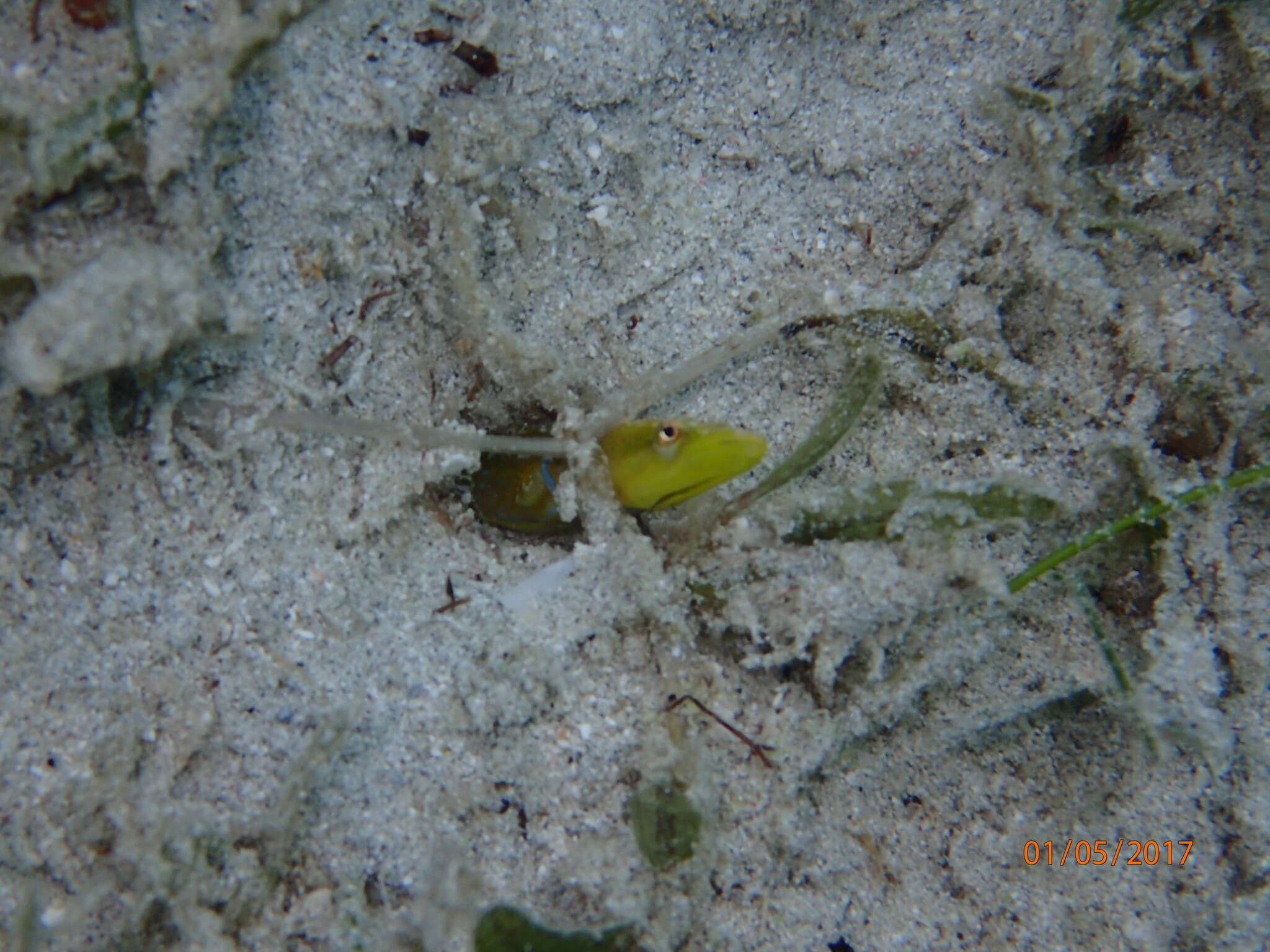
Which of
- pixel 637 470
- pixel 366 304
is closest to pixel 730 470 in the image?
pixel 637 470

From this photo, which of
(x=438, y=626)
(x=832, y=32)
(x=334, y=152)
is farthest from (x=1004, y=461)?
(x=334, y=152)

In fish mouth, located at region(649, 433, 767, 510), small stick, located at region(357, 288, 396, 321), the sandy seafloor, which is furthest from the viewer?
small stick, located at region(357, 288, 396, 321)

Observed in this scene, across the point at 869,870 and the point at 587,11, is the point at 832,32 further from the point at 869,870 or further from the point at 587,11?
the point at 869,870

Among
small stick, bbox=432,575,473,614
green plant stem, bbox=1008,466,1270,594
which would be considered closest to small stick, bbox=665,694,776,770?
small stick, bbox=432,575,473,614

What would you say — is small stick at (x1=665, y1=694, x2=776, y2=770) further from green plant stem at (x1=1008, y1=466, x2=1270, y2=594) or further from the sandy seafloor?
green plant stem at (x1=1008, y1=466, x2=1270, y2=594)

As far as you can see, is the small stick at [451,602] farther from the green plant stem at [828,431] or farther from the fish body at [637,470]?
the green plant stem at [828,431]

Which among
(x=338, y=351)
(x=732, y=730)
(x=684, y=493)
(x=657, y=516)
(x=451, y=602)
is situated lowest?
(x=732, y=730)
